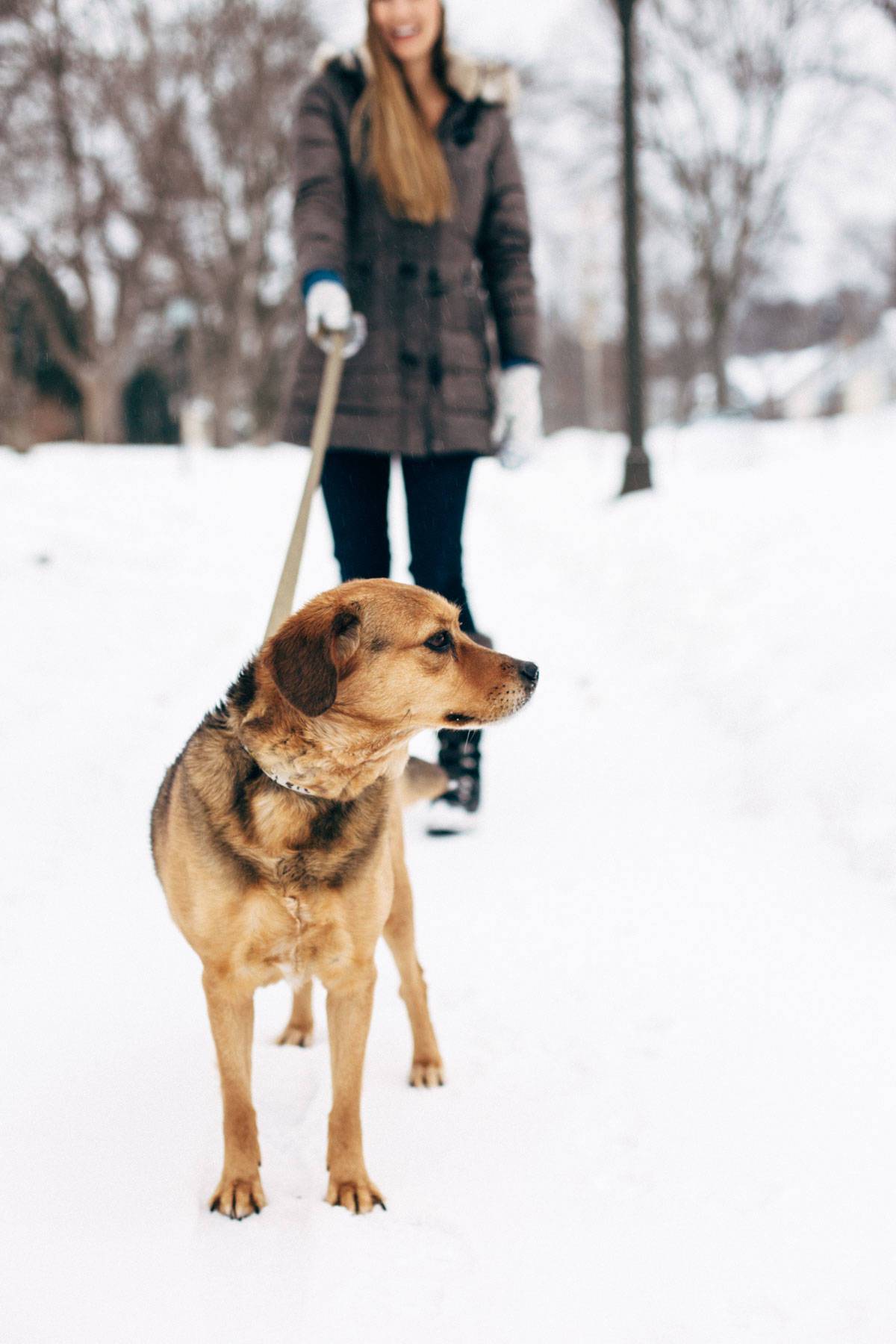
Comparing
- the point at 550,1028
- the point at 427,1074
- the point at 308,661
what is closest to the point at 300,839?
the point at 308,661

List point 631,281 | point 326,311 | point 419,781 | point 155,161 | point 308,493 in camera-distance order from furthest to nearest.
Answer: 1. point 155,161
2. point 631,281
3. point 326,311
4. point 308,493
5. point 419,781

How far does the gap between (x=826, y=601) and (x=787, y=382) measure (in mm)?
60981

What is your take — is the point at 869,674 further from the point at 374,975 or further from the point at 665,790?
the point at 374,975

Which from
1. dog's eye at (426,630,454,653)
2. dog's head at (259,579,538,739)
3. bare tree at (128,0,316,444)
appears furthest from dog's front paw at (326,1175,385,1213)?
bare tree at (128,0,316,444)

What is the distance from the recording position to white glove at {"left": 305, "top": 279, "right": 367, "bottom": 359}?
3.69m

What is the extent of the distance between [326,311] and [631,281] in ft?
31.5

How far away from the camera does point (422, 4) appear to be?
3812 mm

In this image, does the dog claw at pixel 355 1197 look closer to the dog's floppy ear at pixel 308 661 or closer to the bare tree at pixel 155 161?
the dog's floppy ear at pixel 308 661

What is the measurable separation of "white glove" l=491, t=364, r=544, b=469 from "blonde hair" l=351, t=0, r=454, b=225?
0.64 meters

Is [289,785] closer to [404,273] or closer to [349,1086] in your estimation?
[349,1086]

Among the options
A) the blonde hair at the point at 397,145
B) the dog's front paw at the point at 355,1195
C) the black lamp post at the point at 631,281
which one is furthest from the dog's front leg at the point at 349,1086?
the black lamp post at the point at 631,281

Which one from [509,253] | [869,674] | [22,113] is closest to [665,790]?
[869,674]

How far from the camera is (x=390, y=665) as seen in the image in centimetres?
246

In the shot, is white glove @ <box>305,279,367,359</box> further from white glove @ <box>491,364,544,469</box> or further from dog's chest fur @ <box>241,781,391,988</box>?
dog's chest fur @ <box>241,781,391,988</box>
